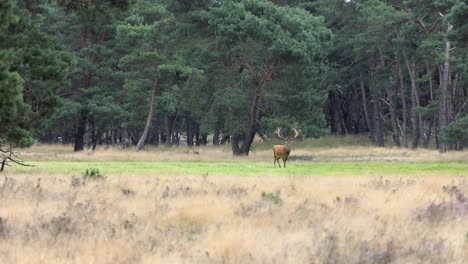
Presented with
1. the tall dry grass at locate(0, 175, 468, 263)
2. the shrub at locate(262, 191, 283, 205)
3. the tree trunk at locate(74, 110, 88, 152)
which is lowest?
the tall dry grass at locate(0, 175, 468, 263)

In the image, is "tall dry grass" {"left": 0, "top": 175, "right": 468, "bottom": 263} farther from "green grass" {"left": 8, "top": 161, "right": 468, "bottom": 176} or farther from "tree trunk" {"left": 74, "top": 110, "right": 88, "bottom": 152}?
"tree trunk" {"left": 74, "top": 110, "right": 88, "bottom": 152}

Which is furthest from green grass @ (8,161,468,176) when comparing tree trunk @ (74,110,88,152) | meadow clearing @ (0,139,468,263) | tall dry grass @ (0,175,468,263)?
tree trunk @ (74,110,88,152)

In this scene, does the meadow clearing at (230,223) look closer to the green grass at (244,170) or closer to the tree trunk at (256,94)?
the green grass at (244,170)

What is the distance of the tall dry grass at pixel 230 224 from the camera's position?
26.5ft

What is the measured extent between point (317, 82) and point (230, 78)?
6502mm

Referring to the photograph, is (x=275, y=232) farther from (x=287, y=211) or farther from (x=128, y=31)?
(x=128, y=31)

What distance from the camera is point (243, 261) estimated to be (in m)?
7.71

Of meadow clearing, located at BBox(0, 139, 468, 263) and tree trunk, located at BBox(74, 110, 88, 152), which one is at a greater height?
→ tree trunk, located at BBox(74, 110, 88, 152)

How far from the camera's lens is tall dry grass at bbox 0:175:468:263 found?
8.06 metres

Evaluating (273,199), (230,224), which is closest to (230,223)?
(230,224)

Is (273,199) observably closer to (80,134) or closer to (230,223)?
(230,223)

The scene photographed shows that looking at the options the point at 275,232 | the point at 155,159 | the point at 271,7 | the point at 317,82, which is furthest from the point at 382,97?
the point at 275,232

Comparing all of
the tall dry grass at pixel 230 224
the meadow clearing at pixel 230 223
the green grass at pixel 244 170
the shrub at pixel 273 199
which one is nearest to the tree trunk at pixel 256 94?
the green grass at pixel 244 170

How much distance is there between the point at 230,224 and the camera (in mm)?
10586
